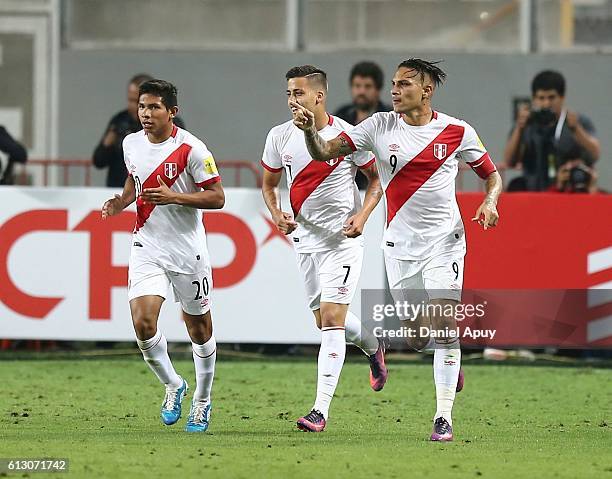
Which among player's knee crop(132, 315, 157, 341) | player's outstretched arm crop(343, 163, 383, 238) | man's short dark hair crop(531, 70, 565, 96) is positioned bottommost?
player's knee crop(132, 315, 157, 341)

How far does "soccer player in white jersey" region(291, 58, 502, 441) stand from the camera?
9289mm

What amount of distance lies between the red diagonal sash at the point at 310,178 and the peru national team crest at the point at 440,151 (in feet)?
2.90

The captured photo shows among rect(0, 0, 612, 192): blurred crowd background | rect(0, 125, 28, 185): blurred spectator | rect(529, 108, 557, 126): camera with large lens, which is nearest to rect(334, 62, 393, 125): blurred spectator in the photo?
rect(529, 108, 557, 126): camera with large lens

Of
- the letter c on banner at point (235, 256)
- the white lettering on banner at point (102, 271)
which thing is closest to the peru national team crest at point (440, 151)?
the white lettering on banner at point (102, 271)

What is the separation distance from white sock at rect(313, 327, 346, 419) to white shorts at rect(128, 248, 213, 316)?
80 centimetres

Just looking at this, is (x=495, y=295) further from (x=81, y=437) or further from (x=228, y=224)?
(x=81, y=437)

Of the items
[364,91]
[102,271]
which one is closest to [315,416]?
[102,271]

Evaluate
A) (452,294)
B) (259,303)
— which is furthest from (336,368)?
(259,303)

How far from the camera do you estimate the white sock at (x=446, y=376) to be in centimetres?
898

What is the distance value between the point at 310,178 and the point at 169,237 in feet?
3.87

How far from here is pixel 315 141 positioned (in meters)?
9.02

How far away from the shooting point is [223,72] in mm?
17859

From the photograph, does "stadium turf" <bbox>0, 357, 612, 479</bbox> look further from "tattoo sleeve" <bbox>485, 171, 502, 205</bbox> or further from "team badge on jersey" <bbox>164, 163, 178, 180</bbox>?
"team badge on jersey" <bbox>164, 163, 178, 180</bbox>

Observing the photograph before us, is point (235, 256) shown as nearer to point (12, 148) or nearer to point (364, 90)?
point (364, 90)
